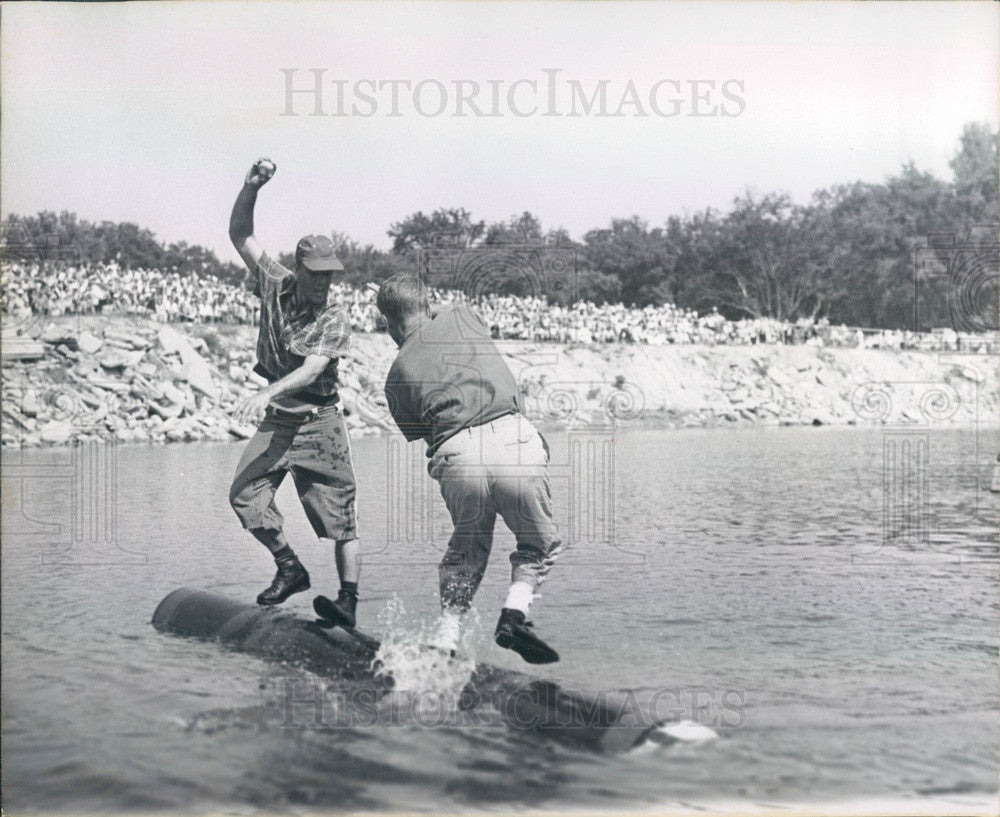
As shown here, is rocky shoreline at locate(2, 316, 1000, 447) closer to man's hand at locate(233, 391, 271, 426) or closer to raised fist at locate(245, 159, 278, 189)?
raised fist at locate(245, 159, 278, 189)

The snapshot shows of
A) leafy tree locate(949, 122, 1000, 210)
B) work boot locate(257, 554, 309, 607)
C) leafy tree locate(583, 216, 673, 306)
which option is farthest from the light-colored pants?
leafy tree locate(583, 216, 673, 306)

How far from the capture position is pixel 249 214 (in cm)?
679

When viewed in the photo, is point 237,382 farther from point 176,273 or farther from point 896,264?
point 896,264

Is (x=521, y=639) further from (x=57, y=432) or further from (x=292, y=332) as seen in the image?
(x=57, y=432)

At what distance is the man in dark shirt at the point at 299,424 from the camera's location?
22.2ft

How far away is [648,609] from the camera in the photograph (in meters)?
8.91

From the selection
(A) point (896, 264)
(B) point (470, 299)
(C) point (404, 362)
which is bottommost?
(C) point (404, 362)

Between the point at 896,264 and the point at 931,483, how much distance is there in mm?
29861

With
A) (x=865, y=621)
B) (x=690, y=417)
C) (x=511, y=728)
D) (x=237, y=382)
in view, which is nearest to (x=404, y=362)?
(x=511, y=728)

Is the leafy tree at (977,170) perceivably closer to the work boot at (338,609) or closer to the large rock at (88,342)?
the large rock at (88,342)

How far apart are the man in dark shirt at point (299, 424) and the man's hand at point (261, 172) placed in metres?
0.05

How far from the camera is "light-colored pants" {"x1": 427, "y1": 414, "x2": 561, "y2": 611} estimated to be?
6.43 m

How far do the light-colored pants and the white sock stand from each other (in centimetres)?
5

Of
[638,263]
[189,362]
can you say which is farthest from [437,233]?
[638,263]
